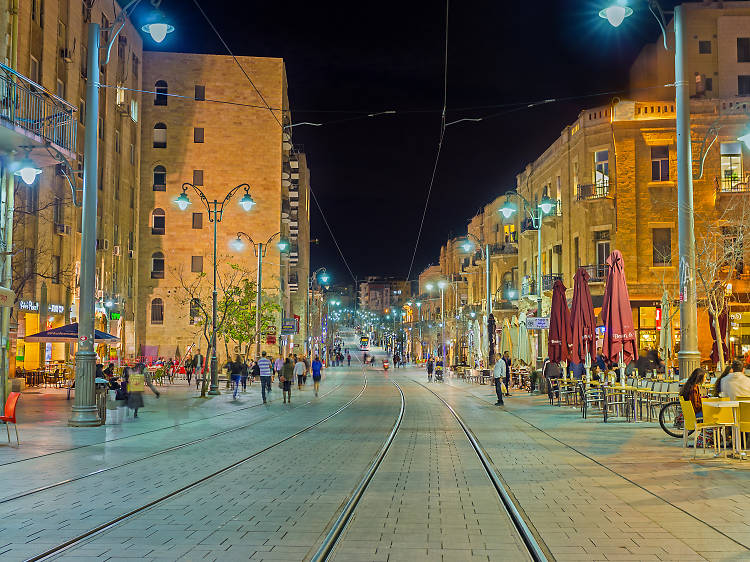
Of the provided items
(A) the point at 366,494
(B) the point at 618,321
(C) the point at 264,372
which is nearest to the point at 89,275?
(A) the point at 366,494

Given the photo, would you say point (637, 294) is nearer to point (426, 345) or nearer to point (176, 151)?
point (176, 151)

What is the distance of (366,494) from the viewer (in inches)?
403

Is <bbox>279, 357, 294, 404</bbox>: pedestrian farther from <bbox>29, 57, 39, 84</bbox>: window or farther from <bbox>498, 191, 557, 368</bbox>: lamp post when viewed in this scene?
<bbox>29, 57, 39, 84</bbox>: window

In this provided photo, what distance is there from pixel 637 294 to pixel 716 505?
32.1 metres

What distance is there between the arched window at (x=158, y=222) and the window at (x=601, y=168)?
39143 mm

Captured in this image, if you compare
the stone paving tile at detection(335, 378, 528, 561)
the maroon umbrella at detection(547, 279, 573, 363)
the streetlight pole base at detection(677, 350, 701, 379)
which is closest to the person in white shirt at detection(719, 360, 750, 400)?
the streetlight pole base at detection(677, 350, 701, 379)

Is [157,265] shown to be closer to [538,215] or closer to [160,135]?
[160,135]

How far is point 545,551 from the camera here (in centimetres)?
709

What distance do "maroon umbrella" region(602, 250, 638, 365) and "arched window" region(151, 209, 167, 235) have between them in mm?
52263

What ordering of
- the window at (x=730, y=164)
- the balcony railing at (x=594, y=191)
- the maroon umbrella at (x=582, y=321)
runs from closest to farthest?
the maroon umbrella at (x=582, y=321) < the window at (x=730, y=164) < the balcony railing at (x=594, y=191)

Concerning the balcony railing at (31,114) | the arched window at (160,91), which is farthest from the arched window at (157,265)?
the balcony railing at (31,114)

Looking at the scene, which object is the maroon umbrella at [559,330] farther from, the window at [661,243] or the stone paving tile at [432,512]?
the stone paving tile at [432,512]

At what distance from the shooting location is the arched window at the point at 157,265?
69250 mm

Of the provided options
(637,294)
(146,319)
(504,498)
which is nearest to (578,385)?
(637,294)
